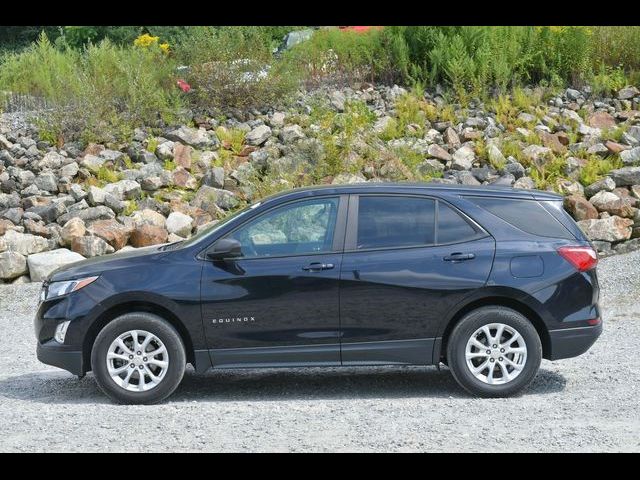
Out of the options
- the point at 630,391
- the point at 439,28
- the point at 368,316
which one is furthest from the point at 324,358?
the point at 439,28

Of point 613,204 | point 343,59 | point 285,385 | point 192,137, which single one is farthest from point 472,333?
point 343,59

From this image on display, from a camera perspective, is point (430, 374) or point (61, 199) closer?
point (430, 374)

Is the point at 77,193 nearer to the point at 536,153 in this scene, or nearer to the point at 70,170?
the point at 70,170

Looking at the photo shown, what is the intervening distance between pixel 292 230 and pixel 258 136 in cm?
856

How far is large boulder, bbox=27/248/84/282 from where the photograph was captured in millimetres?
13617

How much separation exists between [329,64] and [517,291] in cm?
1133

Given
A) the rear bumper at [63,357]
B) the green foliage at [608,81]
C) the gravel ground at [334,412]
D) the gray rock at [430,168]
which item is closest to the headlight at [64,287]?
the rear bumper at [63,357]

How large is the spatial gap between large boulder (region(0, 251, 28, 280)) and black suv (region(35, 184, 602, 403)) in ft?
19.0

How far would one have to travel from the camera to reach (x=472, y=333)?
8.01 meters

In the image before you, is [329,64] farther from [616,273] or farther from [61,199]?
[616,273]

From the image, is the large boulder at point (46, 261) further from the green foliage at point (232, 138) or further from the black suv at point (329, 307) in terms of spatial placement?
the black suv at point (329, 307)

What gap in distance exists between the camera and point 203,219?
48.3 ft

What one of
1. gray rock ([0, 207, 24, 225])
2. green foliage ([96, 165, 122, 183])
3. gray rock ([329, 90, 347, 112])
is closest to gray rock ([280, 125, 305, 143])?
gray rock ([329, 90, 347, 112])

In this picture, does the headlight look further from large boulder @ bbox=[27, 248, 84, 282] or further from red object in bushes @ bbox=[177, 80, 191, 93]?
red object in bushes @ bbox=[177, 80, 191, 93]
